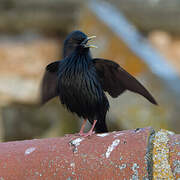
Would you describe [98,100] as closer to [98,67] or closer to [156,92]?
[98,67]

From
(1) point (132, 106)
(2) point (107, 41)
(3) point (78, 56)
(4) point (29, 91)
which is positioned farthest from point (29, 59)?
(3) point (78, 56)

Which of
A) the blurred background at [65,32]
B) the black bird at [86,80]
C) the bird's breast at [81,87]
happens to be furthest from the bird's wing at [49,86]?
the blurred background at [65,32]

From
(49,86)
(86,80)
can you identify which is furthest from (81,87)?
(49,86)

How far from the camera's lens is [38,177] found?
2.17 meters

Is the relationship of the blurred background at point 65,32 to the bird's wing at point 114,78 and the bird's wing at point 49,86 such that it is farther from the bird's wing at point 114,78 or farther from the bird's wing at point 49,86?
the bird's wing at point 114,78

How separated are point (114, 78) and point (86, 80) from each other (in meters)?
0.26

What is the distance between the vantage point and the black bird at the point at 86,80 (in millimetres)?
3605

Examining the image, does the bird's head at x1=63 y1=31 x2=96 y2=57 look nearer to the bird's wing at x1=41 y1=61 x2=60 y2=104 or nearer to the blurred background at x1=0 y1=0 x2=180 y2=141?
the bird's wing at x1=41 y1=61 x2=60 y2=104

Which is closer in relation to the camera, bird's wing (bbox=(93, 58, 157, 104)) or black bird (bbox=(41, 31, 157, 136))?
bird's wing (bbox=(93, 58, 157, 104))

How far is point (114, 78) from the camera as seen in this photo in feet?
12.2

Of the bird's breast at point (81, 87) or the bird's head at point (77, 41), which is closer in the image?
the bird's breast at point (81, 87)

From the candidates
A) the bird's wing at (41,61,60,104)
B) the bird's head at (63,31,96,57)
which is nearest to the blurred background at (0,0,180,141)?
the bird's wing at (41,61,60,104)

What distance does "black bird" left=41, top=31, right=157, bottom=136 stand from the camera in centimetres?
361

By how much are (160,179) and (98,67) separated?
6.05 feet
